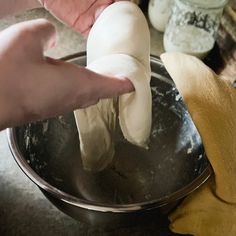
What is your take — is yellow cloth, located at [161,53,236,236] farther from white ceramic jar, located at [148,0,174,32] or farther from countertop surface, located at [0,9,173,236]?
white ceramic jar, located at [148,0,174,32]

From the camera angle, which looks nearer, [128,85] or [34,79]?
[34,79]

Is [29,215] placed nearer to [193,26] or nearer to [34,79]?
[34,79]

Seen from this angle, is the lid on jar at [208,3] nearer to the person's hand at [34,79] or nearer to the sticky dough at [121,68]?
the sticky dough at [121,68]

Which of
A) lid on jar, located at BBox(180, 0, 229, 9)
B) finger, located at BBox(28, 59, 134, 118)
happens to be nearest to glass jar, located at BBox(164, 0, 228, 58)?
lid on jar, located at BBox(180, 0, 229, 9)

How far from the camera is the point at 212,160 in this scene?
592mm

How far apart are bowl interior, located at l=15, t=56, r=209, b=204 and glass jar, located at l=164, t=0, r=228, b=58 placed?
0.21 meters

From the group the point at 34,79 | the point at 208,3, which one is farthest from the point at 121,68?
the point at 208,3

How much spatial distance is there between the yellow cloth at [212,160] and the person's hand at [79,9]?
16cm

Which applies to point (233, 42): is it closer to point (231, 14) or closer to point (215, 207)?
point (231, 14)

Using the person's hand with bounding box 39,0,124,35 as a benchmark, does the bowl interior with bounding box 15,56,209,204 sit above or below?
below

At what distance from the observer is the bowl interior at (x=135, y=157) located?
0.69 m

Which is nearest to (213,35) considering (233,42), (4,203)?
(233,42)

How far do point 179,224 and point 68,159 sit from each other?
0.21m

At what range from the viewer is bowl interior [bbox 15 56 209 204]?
2.26ft
